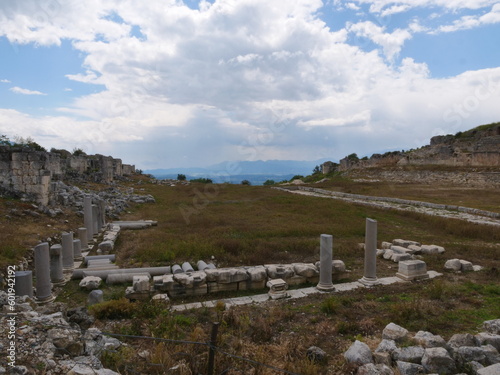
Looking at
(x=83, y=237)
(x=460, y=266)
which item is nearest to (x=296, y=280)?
(x=460, y=266)

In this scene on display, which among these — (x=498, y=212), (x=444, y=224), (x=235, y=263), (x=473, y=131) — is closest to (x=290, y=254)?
(x=235, y=263)

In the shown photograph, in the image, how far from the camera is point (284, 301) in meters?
7.65

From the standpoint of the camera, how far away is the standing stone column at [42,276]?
25.0 feet

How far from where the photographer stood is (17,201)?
1464cm

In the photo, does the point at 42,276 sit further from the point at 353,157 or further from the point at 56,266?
the point at 353,157

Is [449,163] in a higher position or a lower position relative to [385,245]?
higher

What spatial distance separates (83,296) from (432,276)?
10.1 m

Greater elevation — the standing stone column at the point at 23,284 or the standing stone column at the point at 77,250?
the standing stone column at the point at 23,284

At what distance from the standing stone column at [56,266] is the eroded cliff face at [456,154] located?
44125 mm

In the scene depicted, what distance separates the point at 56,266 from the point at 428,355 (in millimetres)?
9242

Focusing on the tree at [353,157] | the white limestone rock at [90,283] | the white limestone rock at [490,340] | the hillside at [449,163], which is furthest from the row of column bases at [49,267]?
the tree at [353,157]

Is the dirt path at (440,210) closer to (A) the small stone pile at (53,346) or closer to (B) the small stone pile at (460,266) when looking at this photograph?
(B) the small stone pile at (460,266)

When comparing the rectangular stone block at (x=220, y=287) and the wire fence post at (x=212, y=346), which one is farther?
the rectangular stone block at (x=220, y=287)

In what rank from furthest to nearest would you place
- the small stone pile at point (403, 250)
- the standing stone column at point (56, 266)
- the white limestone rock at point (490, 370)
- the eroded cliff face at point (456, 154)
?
the eroded cliff face at point (456, 154) < the small stone pile at point (403, 250) < the standing stone column at point (56, 266) < the white limestone rock at point (490, 370)
